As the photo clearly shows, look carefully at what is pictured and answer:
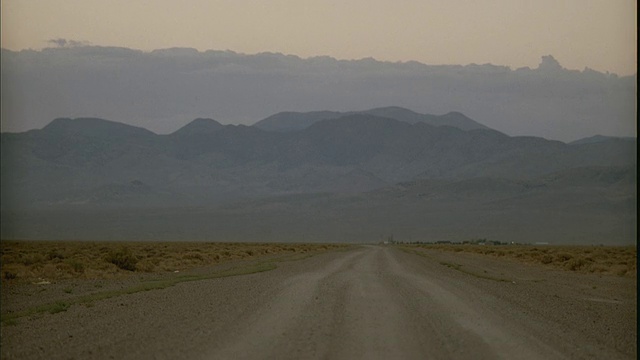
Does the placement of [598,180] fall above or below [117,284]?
above

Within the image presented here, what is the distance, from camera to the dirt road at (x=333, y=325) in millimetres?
12844

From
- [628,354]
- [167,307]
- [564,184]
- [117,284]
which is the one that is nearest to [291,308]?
[167,307]

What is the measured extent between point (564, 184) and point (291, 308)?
18796cm

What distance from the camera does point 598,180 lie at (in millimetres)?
197500

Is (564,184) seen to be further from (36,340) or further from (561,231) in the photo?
(36,340)

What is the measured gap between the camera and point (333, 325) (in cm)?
1545

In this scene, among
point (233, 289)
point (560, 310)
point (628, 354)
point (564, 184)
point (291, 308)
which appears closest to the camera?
point (628, 354)

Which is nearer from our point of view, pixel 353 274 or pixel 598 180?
pixel 353 274

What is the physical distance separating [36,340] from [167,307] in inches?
205

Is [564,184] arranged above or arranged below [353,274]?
above

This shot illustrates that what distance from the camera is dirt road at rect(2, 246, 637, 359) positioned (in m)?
12.8

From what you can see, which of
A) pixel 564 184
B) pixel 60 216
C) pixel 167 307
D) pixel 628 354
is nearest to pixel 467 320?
pixel 628 354

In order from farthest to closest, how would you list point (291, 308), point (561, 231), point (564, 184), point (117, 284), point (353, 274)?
point (564, 184), point (561, 231), point (353, 274), point (117, 284), point (291, 308)

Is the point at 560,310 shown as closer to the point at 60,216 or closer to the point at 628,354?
the point at 628,354
